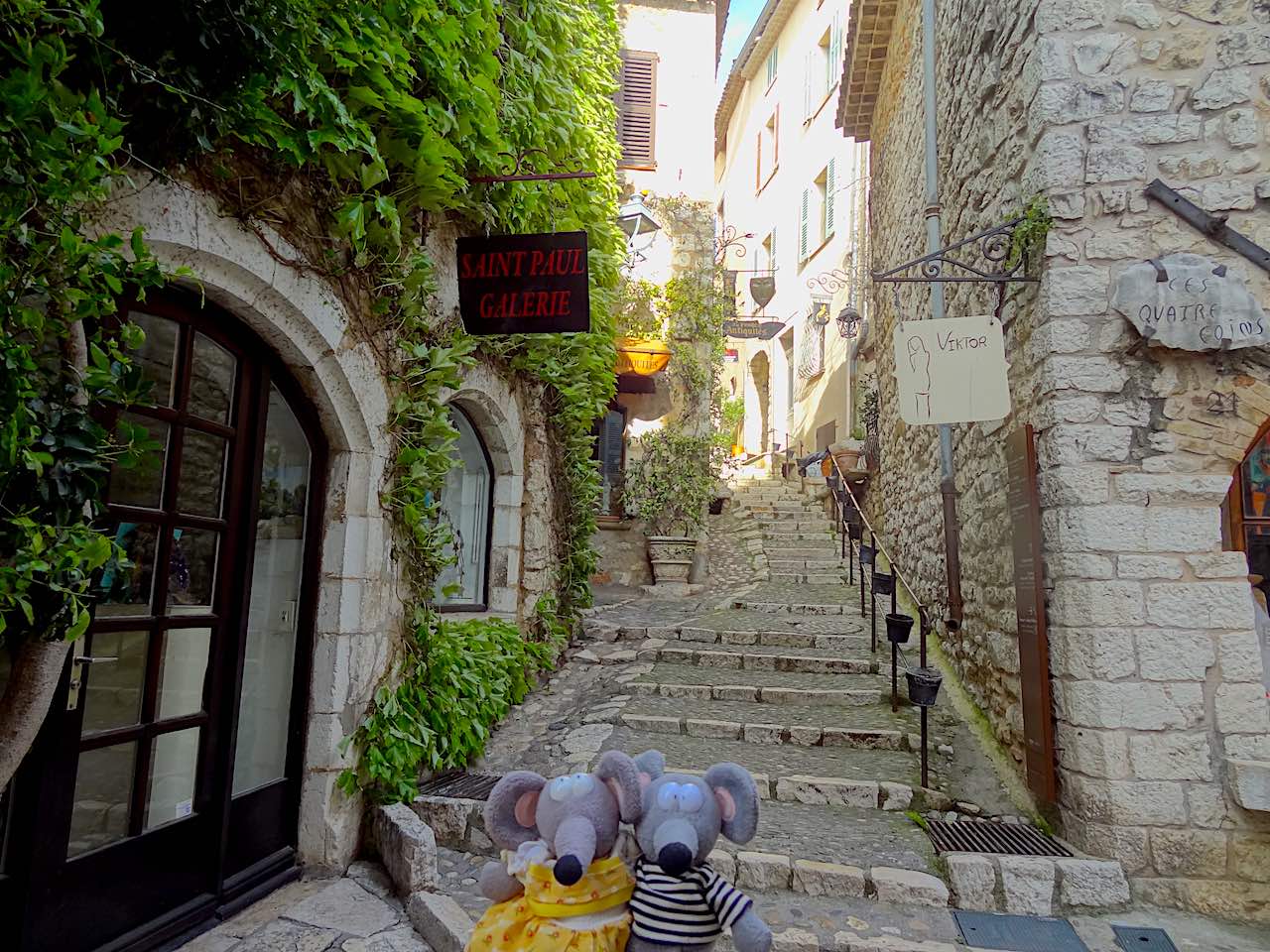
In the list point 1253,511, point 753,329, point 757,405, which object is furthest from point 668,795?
point 757,405

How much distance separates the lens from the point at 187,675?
2.90 metres

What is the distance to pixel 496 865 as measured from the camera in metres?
2.18

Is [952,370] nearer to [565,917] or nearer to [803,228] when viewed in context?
[565,917]

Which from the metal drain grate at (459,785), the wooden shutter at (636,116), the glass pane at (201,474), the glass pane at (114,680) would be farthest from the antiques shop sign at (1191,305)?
the wooden shutter at (636,116)

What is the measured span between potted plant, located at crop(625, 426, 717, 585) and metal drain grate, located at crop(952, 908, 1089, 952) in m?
5.60

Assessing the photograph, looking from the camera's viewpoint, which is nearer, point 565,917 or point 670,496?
point 565,917

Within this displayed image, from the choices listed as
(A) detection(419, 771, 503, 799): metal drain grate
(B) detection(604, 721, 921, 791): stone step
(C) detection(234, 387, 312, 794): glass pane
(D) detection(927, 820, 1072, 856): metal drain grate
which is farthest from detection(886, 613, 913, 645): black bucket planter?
(C) detection(234, 387, 312, 794): glass pane

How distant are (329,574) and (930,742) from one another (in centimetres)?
330

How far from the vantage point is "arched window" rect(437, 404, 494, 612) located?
4.91 meters

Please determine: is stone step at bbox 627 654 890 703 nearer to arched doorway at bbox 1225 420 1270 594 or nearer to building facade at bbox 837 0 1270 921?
building facade at bbox 837 0 1270 921

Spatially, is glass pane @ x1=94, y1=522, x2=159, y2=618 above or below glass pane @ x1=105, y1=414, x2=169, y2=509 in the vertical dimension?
below

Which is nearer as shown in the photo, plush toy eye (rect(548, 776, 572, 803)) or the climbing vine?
the climbing vine

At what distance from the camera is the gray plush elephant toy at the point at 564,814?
192 centimetres

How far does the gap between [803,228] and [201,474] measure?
13.1 metres
